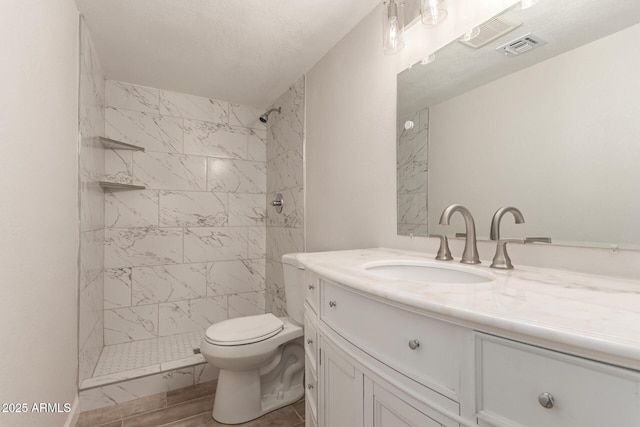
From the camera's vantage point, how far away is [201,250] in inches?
113

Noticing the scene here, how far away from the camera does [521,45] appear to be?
1.01 m

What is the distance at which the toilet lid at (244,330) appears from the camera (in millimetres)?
1667

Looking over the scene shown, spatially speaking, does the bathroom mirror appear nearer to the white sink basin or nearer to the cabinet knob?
the white sink basin

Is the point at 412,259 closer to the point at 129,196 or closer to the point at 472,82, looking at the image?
the point at 472,82

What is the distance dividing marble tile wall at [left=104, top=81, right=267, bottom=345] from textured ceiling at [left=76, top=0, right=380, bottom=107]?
1.15 ft

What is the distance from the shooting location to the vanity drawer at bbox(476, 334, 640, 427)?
0.40m

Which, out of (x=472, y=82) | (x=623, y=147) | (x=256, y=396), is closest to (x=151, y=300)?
(x=256, y=396)

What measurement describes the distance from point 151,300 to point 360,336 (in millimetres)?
2478

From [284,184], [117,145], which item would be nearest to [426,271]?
[284,184]

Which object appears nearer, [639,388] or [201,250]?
[639,388]

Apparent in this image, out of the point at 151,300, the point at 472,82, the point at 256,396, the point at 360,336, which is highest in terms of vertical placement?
the point at 472,82

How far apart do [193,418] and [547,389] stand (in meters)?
1.95

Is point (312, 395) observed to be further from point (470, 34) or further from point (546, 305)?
point (470, 34)

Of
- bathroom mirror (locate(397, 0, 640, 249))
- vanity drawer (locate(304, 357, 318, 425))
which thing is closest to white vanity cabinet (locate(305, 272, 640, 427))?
vanity drawer (locate(304, 357, 318, 425))
